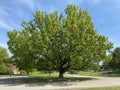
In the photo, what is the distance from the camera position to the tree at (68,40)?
1123 inches

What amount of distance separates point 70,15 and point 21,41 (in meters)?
7.27

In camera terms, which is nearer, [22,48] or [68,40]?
[68,40]

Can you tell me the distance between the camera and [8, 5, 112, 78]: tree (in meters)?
28.5

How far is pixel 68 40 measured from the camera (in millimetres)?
28188

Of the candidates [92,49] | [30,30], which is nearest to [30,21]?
[30,30]

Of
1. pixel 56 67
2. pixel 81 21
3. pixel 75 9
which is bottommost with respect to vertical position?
pixel 56 67

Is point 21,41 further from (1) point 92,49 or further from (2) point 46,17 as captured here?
(1) point 92,49

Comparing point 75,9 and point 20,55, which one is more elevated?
point 75,9

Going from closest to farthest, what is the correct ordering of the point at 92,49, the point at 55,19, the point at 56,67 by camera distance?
the point at 92,49 → the point at 55,19 → the point at 56,67

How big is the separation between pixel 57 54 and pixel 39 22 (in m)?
4.84

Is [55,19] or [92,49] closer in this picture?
[92,49]

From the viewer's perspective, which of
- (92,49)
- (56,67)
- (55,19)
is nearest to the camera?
(92,49)

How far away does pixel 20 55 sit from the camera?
101 feet

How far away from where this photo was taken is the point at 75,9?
30516 mm
